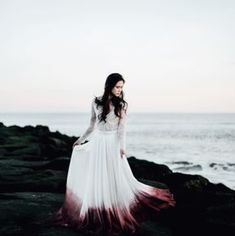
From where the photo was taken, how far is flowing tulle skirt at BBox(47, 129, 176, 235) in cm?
566

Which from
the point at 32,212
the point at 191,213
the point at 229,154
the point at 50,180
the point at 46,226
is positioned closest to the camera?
the point at 46,226

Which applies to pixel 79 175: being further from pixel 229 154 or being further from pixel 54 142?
pixel 229 154

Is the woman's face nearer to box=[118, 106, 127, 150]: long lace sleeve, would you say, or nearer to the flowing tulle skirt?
box=[118, 106, 127, 150]: long lace sleeve

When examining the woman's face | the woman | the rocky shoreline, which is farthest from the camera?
the rocky shoreline

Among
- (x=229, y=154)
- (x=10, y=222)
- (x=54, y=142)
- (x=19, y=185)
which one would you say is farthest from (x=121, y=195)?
(x=229, y=154)

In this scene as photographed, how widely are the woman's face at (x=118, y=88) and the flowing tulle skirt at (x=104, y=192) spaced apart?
1.90ft

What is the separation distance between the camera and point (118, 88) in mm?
5551

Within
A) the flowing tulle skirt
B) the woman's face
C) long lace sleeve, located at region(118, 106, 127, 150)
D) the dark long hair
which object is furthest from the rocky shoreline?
the woman's face

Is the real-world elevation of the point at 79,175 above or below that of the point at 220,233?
above

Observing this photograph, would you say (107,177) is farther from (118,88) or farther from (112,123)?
(118,88)

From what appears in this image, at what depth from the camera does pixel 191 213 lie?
7328 millimetres

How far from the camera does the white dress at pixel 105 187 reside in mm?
5664

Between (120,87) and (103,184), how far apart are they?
4.54 feet

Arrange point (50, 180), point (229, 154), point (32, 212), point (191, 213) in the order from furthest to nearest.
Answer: point (229, 154) < point (50, 180) < point (191, 213) < point (32, 212)
